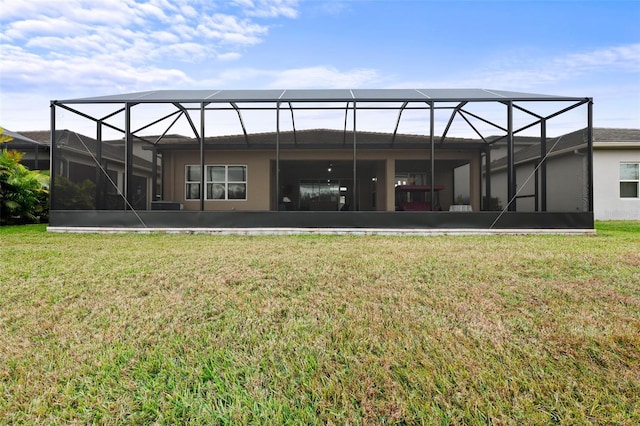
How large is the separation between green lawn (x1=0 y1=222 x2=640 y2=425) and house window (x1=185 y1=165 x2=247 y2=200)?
8.10 meters

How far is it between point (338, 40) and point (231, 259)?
1027cm

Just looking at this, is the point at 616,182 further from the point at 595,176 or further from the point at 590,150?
the point at 590,150

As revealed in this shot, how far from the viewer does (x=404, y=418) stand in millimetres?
1469

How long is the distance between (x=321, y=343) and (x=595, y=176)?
14040 mm

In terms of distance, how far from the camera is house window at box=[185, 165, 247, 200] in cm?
1188

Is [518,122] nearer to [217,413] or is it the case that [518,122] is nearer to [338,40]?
[338,40]

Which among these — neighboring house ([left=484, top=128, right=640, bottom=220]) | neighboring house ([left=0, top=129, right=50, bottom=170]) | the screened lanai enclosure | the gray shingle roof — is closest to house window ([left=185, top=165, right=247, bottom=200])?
the screened lanai enclosure

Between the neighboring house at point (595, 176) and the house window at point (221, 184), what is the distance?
872cm

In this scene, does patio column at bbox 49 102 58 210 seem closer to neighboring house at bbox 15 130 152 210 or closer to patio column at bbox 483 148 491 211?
neighboring house at bbox 15 130 152 210

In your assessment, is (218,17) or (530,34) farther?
(530,34)

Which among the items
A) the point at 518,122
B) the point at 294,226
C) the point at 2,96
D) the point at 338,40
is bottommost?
the point at 294,226

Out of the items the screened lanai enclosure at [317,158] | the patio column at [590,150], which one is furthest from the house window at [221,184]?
the patio column at [590,150]

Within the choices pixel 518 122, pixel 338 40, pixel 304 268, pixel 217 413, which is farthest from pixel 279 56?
pixel 217 413

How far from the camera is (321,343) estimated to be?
2084 mm
